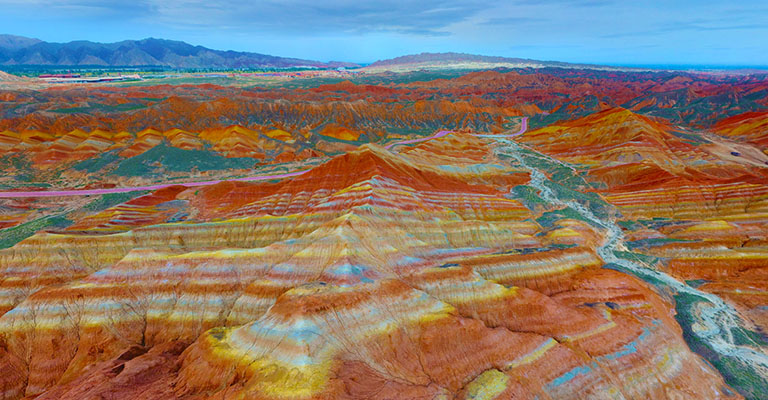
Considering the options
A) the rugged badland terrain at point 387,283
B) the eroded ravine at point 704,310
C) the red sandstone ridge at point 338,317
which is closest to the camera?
the red sandstone ridge at point 338,317

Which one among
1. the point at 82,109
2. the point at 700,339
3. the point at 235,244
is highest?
the point at 82,109

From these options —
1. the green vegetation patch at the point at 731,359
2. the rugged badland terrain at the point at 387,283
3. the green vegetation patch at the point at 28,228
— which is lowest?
the green vegetation patch at the point at 731,359

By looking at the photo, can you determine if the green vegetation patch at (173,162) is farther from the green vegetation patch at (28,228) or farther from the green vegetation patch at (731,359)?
the green vegetation patch at (731,359)

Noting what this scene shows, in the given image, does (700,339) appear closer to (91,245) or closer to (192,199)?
(91,245)

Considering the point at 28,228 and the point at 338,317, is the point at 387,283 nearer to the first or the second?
the point at 338,317

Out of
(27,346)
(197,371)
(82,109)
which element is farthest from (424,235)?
(82,109)

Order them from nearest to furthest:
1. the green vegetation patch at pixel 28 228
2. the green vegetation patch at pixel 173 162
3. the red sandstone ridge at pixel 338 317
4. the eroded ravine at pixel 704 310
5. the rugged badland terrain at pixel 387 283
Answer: the red sandstone ridge at pixel 338 317, the rugged badland terrain at pixel 387 283, the eroded ravine at pixel 704 310, the green vegetation patch at pixel 28 228, the green vegetation patch at pixel 173 162

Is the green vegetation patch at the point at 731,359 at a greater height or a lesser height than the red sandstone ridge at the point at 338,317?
lesser

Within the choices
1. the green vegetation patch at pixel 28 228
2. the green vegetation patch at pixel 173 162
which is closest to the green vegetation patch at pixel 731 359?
the green vegetation patch at pixel 28 228
